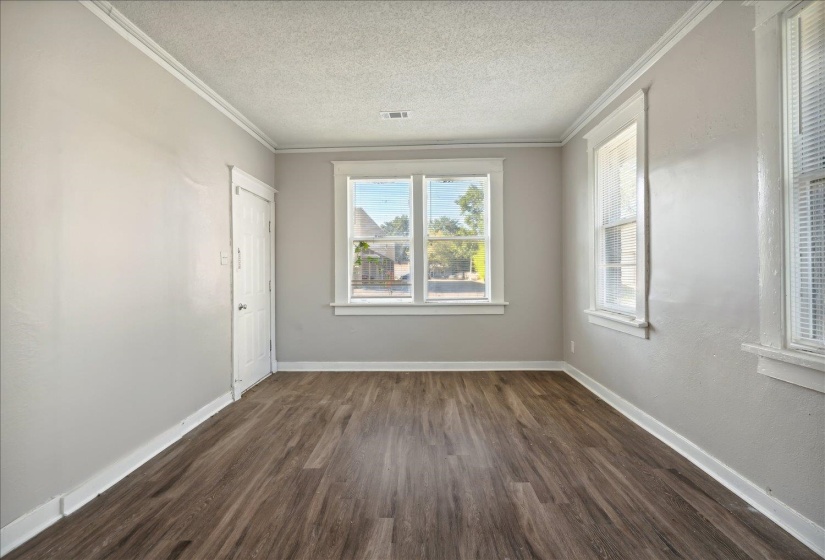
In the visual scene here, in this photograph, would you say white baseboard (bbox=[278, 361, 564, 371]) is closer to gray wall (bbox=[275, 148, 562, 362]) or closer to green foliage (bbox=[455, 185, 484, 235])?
gray wall (bbox=[275, 148, 562, 362])

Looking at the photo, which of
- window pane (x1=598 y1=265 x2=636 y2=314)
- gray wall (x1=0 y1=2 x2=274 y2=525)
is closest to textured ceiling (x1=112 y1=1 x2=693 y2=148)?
gray wall (x1=0 y1=2 x2=274 y2=525)

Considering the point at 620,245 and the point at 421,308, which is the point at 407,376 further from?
the point at 620,245

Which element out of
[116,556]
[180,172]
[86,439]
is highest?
[180,172]

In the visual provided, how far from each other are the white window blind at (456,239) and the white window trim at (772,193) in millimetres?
2814

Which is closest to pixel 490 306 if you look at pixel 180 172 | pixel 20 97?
pixel 180 172

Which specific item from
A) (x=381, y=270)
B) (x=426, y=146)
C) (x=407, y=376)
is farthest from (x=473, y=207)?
(x=407, y=376)

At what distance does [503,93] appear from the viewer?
→ 320 cm

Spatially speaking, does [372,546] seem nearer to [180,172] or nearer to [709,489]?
[709,489]

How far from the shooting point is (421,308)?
14.7 feet

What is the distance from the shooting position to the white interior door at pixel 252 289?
3.61 metres

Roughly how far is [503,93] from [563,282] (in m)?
2.34

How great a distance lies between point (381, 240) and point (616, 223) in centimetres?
260

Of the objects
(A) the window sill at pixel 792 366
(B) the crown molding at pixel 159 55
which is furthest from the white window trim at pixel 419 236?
(A) the window sill at pixel 792 366

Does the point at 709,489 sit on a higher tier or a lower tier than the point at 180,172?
lower
